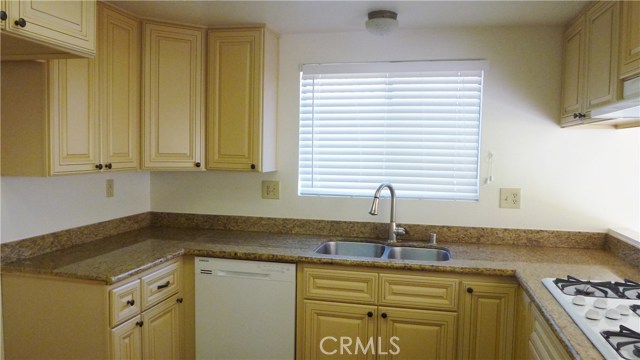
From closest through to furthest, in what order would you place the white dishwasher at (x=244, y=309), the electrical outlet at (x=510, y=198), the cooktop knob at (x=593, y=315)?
the cooktop knob at (x=593, y=315)
the white dishwasher at (x=244, y=309)
the electrical outlet at (x=510, y=198)

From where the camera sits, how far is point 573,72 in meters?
2.27

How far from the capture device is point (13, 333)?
1.96 m

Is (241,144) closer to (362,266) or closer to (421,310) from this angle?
(362,266)

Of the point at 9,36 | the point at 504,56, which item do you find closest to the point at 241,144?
the point at 9,36

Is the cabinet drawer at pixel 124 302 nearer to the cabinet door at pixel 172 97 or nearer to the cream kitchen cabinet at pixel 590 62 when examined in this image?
the cabinet door at pixel 172 97

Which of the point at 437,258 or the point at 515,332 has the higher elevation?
the point at 437,258

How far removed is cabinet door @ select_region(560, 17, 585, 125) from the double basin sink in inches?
38.2

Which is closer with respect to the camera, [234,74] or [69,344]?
[69,344]

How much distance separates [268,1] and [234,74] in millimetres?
533

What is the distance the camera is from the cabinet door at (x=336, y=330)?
7.27 ft

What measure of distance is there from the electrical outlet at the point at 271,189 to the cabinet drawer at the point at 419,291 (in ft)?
3.17

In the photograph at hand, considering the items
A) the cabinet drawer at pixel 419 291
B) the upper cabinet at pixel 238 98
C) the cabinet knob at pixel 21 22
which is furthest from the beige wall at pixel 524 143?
the cabinet knob at pixel 21 22

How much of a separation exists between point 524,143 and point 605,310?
49.4 inches

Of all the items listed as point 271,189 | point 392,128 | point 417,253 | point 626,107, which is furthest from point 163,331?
point 626,107
